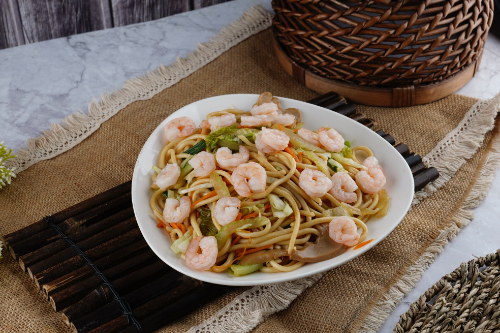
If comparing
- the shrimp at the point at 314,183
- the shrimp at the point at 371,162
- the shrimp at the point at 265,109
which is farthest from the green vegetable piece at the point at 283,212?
the shrimp at the point at 265,109

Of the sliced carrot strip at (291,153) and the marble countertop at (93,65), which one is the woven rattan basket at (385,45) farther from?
the sliced carrot strip at (291,153)

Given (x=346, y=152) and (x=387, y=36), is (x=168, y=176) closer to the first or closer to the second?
(x=346, y=152)

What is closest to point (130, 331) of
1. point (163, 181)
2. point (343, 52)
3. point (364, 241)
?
point (163, 181)

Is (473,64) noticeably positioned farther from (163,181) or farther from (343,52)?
(163,181)

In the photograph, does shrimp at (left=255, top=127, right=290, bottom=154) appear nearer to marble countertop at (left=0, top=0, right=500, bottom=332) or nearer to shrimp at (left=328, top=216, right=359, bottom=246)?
shrimp at (left=328, top=216, right=359, bottom=246)

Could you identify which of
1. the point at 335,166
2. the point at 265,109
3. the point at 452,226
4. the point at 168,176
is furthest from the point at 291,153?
the point at 452,226
